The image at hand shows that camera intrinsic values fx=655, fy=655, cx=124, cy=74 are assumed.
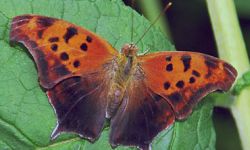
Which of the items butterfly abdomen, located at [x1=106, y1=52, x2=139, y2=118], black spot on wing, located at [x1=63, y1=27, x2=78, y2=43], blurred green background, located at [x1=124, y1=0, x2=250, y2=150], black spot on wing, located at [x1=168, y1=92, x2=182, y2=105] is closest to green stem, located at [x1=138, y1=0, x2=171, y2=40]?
blurred green background, located at [x1=124, y1=0, x2=250, y2=150]

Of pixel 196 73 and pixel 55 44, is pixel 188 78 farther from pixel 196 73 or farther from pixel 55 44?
pixel 55 44

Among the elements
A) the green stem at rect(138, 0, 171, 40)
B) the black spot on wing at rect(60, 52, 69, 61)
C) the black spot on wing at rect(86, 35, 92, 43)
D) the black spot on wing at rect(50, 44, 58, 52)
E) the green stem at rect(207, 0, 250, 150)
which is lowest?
the green stem at rect(138, 0, 171, 40)

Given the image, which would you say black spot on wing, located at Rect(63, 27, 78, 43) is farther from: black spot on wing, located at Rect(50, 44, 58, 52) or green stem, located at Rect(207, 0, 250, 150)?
green stem, located at Rect(207, 0, 250, 150)

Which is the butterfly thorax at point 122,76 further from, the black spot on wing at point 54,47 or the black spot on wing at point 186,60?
the black spot on wing at point 54,47

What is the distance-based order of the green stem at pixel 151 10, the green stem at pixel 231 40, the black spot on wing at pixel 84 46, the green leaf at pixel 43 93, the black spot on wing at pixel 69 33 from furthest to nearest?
the green stem at pixel 151 10
the green stem at pixel 231 40
the black spot on wing at pixel 84 46
the black spot on wing at pixel 69 33
the green leaf at pixel 43 93

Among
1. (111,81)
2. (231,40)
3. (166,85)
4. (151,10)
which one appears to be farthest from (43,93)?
(151,10)

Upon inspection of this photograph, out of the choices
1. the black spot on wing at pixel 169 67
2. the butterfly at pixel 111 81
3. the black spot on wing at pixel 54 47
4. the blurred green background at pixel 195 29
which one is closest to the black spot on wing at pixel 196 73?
the butterfly at pixel 111 81

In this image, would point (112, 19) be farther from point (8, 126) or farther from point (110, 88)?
point (8, 126)

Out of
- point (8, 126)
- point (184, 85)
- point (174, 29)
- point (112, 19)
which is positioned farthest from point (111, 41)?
point (174, 29)
